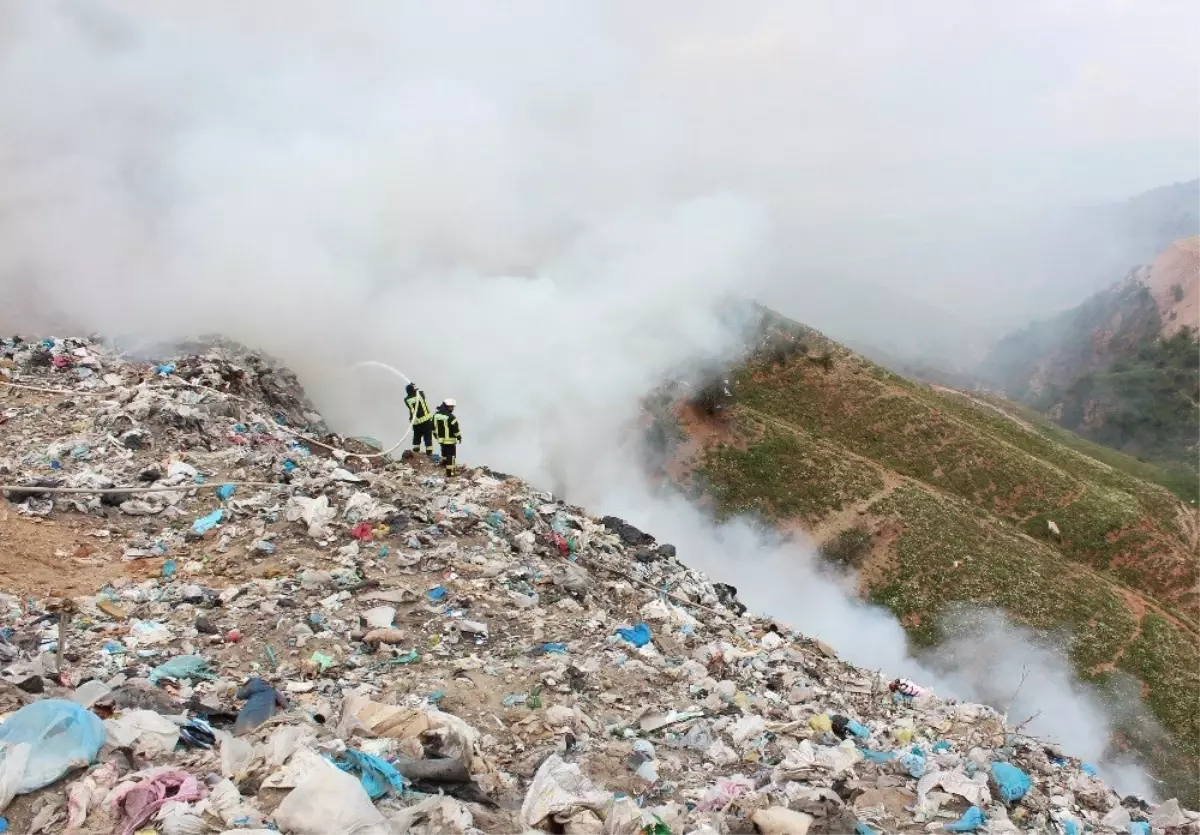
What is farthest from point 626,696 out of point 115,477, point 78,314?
point 78,314

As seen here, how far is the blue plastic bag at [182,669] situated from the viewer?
4.50m

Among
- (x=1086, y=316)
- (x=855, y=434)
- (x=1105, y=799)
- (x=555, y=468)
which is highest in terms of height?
(x=1086, y=316)

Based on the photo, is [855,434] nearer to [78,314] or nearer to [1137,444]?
[78,314]

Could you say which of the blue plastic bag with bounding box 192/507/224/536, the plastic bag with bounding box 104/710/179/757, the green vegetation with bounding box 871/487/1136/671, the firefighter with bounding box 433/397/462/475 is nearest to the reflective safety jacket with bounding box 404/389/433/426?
the firefighter with bounding box 433/397/462/475

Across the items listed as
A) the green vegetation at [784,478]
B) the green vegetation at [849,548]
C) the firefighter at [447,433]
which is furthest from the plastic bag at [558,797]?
the green vegetation at [784,478]

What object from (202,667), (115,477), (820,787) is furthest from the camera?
(115,477)

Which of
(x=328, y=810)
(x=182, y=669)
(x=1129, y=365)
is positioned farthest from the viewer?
(x=1129, y=365)

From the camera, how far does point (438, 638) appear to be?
5.51 meters

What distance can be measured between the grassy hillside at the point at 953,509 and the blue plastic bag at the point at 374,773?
16.7m

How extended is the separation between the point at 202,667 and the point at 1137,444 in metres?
48.5

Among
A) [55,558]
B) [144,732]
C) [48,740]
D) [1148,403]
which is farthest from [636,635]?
[1148,403]

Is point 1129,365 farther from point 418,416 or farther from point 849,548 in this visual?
point 418,416

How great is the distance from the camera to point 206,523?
6.77 meters

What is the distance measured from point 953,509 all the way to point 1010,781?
1753 centimetres
